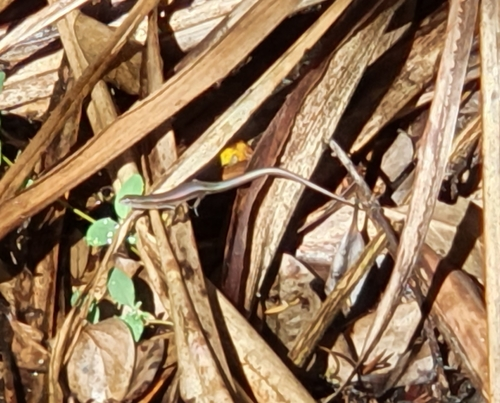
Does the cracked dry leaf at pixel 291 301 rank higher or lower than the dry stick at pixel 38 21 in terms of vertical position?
lower

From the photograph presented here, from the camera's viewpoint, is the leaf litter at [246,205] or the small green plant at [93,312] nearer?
the leaf litter at [246,205]

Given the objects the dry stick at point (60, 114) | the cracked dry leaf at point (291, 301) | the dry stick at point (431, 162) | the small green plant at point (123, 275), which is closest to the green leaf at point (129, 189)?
the small green plant at point (123, 275)

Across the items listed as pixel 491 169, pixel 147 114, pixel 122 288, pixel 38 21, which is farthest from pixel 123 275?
pixel 491 169

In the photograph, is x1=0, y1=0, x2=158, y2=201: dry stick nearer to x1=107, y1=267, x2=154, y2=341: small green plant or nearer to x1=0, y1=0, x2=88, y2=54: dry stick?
x1=0, y1=0, x2=88, y2=54: dry stick

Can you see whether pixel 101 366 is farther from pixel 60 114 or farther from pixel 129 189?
pixel 60 114

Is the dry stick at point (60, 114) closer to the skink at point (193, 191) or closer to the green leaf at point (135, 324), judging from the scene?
the skink at point (193, 191)

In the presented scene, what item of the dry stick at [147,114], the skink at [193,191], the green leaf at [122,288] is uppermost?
the dry stick at [147,114]
